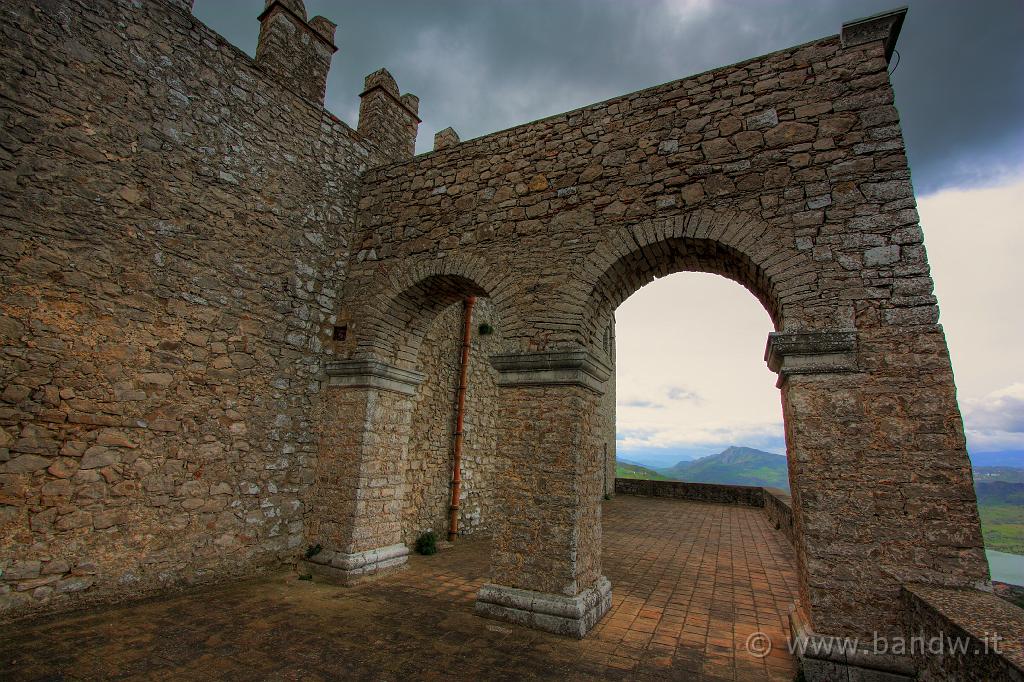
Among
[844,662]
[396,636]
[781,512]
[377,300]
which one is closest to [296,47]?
[377,300]

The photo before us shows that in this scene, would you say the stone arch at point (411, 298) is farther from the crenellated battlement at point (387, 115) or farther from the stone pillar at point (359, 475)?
the crenellated battlement at point (387, 115)

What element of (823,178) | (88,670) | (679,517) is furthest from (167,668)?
(679,517)

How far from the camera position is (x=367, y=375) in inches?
228

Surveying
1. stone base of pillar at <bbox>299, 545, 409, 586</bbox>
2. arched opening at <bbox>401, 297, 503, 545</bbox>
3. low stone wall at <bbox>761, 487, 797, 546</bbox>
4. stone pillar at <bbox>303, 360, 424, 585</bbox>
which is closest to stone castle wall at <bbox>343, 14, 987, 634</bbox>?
stone pillar at <bbox>303, 360, 424, 585</bbox>

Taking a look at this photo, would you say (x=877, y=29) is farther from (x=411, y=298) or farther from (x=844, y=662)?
(x=411, y=298)

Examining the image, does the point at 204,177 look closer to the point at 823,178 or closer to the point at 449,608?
the point at 449,608

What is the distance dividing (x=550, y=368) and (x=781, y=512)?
8597 mm

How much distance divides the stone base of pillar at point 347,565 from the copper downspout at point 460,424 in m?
2.07

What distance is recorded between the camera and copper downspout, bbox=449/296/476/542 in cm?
774

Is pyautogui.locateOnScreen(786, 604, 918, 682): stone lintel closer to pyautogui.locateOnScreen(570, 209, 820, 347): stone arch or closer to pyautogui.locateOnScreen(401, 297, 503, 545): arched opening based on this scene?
pyautogui.locateOnScreen(570, 209, 820, 347): stone arch

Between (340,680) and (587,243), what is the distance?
171 inches

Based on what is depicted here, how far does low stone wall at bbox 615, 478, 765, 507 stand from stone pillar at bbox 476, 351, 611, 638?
13016 mm

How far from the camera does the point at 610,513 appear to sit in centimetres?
1223

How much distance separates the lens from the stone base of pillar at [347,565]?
5.24 m
